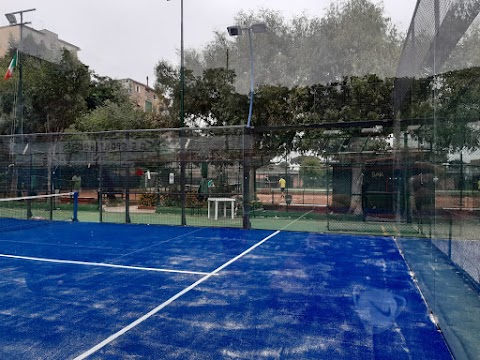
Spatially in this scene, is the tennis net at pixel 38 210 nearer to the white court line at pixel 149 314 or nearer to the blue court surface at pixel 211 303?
the blue court surface at pixel 211 303

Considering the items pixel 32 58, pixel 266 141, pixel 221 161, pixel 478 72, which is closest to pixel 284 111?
pixel 266 141

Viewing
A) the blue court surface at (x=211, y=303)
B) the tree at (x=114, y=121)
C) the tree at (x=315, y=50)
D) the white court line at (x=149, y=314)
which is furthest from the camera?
the tree at (x=114, y=121)

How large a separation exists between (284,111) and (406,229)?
12438mm

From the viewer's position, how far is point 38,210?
20828mm

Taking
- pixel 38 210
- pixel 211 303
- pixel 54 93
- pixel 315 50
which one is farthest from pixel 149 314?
pixel 54 93

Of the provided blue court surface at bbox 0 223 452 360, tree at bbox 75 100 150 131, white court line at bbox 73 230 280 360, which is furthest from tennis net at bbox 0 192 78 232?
white court line at bbox 73 230 280 360

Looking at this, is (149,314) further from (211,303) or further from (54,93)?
(54,93)

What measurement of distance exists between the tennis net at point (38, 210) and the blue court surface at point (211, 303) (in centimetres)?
620

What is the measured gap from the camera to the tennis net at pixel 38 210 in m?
18.4

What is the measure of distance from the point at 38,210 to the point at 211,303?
56.0ft

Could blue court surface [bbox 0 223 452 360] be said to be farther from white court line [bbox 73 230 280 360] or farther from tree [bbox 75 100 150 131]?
tree [bbox 75 100 150 131]

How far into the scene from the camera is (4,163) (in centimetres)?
2002

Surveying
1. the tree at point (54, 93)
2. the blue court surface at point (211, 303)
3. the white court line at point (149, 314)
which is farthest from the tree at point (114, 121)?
the white court line at point (149, 314)

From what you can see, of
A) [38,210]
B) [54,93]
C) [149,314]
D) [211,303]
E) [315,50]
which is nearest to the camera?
[149,314]
